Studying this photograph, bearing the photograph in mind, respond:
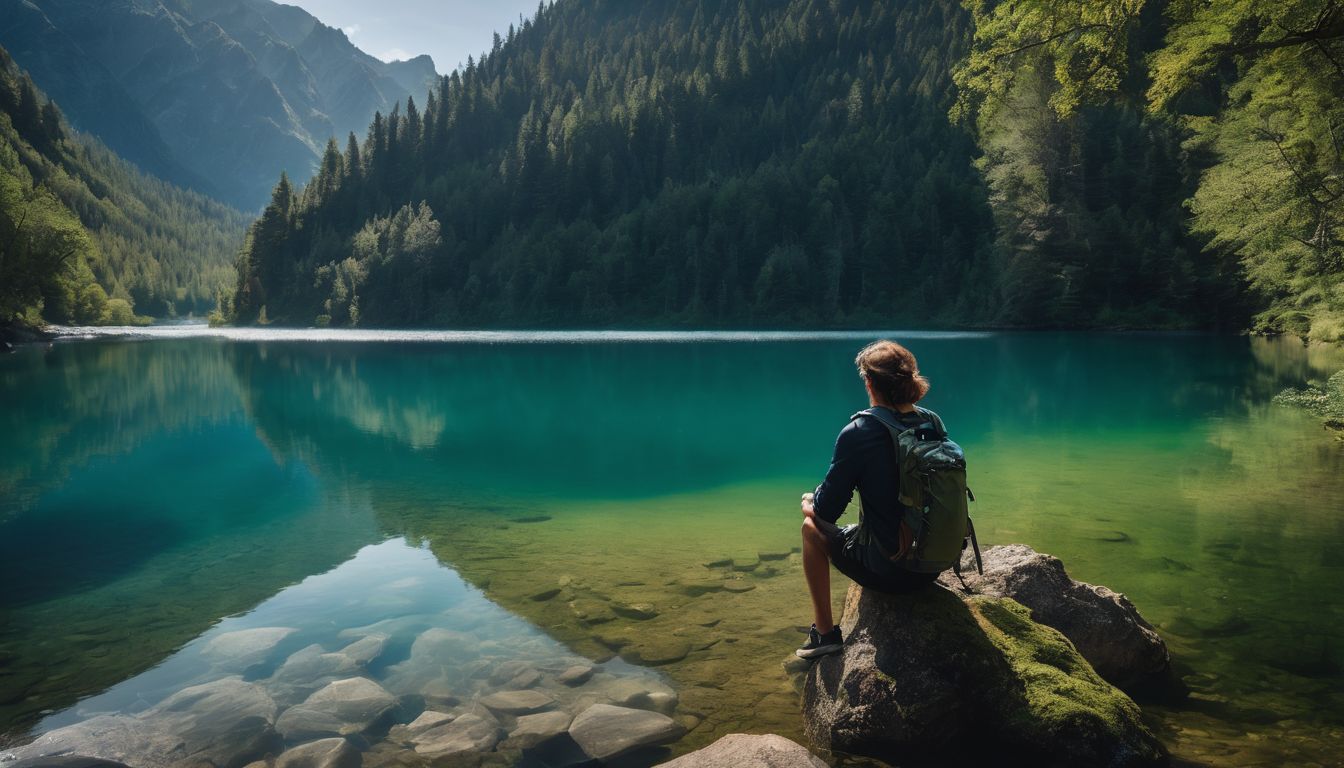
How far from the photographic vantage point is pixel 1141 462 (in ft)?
61.4

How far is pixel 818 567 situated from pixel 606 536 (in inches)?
307

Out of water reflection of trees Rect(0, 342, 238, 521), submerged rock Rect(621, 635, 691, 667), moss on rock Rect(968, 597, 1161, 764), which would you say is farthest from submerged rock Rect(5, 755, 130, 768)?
water reflection of trees Rect(0, 342, 238, 521)

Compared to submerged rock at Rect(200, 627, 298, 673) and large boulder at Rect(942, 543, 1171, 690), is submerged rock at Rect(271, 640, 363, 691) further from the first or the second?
large boulder at Rect(942, 543, 1171, 690)

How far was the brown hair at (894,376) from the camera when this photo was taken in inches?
234

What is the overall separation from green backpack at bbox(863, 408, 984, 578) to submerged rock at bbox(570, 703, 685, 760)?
99.9 inches

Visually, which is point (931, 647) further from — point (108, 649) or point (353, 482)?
point (353, 482)

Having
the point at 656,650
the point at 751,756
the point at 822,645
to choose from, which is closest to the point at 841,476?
the point at 822,645

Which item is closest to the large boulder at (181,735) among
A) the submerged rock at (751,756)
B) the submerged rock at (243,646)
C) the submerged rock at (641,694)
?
the submerged rock at (243,646)

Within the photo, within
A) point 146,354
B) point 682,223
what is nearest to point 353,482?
point 146,354

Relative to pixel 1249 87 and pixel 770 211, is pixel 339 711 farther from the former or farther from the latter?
pixel 770 211

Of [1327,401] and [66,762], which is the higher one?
[1327,401]

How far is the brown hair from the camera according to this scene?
5938 mm

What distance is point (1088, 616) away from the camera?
738cm

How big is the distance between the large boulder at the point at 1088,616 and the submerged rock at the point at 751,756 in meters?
2.69
